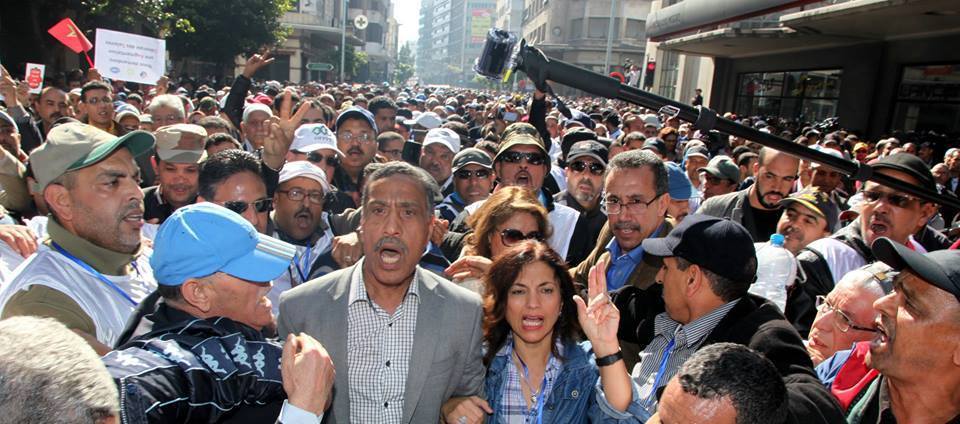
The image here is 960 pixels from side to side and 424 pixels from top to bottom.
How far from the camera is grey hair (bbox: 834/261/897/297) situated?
2.59 metres

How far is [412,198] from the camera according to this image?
2.75 m

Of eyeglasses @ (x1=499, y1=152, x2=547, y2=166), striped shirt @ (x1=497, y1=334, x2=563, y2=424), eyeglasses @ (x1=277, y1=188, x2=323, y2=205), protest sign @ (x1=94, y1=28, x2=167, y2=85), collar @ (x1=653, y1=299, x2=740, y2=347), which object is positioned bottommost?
striped shirt @ (x1=497, y1=334, x2=563, y2=424)

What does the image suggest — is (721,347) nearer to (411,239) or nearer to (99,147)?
(411,239)

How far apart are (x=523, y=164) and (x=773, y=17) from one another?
1665 cm

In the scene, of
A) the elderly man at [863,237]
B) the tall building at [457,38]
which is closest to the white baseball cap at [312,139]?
the elderly man at [863,237]

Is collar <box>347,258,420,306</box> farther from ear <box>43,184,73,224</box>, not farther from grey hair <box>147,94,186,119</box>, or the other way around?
grey hair <box>147,94,186,119</box>

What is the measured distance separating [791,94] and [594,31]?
41.4 metres

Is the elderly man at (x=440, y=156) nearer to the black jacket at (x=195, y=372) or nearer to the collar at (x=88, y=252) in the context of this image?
the collar at (x=88, y=252)

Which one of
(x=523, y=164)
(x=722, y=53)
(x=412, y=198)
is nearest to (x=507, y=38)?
(x=412, y=198)

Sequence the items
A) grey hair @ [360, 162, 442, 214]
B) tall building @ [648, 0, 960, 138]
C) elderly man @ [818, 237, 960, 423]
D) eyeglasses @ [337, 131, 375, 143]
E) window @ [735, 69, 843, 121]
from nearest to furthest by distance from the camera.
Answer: elderly man @ [818, 237, 960, 423]
grey hair @ [360, 162, 442, 214]
eyeglasses @ [337, 131, 375, 143]
tall building @ [648, 0, 960, 138]
window @ [735, 69, 843, 121]

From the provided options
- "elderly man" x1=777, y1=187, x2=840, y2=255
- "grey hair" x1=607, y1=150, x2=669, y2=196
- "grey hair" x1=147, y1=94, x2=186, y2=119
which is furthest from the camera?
"grey hair" x1=147, y1=94, x2=186, y2=119

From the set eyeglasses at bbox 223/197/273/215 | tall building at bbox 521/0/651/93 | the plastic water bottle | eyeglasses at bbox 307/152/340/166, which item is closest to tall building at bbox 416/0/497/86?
tall building at bbox 521/0/651/93

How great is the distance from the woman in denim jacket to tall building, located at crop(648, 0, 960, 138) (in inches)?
434

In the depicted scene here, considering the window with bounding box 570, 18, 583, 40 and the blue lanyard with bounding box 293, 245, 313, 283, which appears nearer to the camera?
the blue lanyard with bounding box 293, 245, 313, 283
